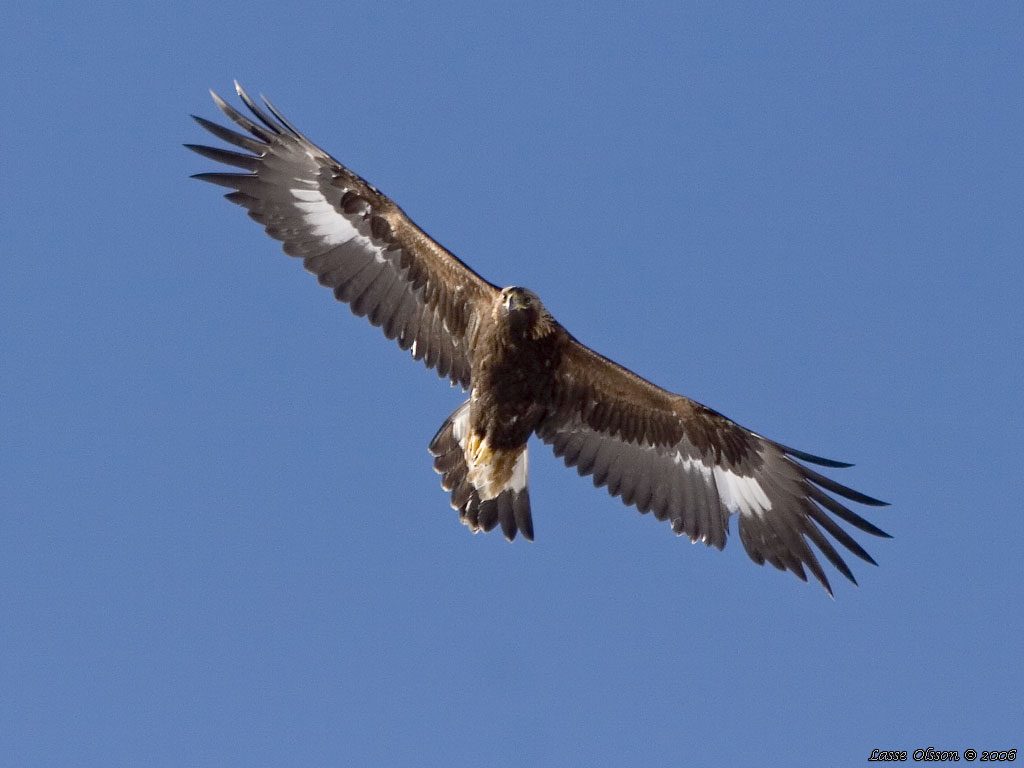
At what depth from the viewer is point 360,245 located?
435 inches

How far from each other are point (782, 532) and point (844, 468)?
1.31m

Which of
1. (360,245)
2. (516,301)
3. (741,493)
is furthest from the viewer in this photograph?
(741,493)

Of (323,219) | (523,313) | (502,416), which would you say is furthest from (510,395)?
(323,219)

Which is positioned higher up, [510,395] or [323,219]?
[323,219]

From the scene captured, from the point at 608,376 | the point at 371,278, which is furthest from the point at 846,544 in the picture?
the point at 371,278

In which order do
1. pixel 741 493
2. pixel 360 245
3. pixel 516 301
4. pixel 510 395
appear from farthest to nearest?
pixel 741 493, pixel 360 245, pixel 510 395, pixel 516 301

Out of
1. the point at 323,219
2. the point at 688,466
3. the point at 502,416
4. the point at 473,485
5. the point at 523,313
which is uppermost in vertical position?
the point at 688,466

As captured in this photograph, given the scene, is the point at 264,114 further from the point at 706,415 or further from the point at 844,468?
the point at 844,468

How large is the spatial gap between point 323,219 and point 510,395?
2281 millimetres

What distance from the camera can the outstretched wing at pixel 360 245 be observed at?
35.2 ft

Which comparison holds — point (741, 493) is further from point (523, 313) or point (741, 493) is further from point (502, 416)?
point (523, 313)

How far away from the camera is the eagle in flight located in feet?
34.9

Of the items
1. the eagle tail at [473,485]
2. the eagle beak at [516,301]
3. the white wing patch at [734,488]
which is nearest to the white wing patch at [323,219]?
the eagle beak at [516,301]

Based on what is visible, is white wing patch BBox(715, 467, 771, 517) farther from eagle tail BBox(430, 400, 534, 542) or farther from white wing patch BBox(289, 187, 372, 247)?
white wing patch BBox(289, 187, 372, 247)
